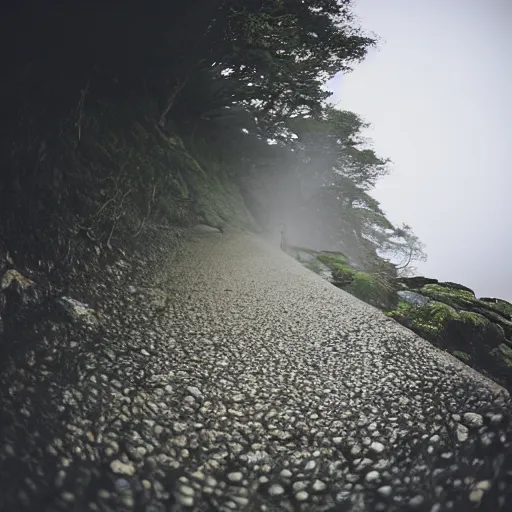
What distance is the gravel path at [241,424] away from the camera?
2.44 m

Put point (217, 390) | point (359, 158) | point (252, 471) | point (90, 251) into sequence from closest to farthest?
point (252, 471) < point (217, 390) < point (90, 251) < point (359, 158)

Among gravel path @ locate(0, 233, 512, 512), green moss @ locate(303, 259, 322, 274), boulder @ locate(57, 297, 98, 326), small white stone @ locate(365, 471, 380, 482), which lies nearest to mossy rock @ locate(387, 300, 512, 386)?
gravel path @ locate(0, 233, 512, 512)

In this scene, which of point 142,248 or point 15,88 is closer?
point 15,88

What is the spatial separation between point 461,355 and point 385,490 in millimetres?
6016

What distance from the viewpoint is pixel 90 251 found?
5.85 m

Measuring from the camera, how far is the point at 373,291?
34.6 feet

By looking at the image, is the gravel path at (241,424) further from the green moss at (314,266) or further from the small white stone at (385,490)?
the green moss at (314,266)

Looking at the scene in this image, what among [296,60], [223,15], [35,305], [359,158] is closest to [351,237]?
[359,158]

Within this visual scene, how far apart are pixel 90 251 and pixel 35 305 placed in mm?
1937

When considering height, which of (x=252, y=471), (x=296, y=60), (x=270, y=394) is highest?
(x=296, y=60)

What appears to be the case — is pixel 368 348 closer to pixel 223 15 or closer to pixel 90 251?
pixel 90 251

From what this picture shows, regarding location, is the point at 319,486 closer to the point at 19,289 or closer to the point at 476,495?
the point at 476,495

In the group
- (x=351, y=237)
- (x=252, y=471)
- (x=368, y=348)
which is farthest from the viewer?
Answer: (x=351, y=237)

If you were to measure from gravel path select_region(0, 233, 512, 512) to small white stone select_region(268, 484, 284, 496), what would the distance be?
1 centimetres
